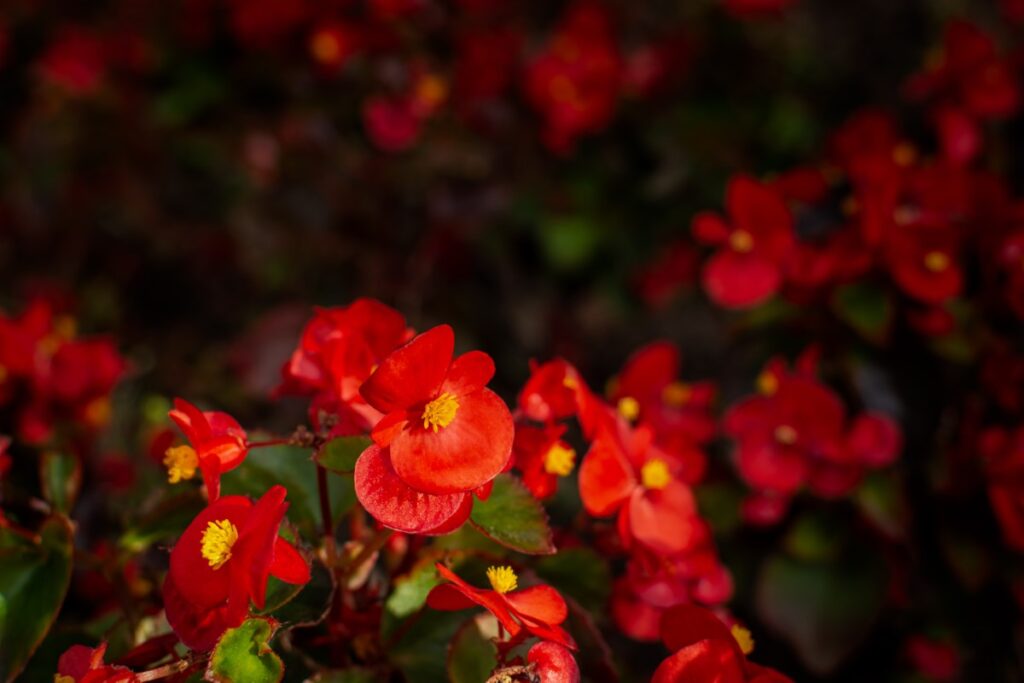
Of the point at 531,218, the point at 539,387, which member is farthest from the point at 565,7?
the point at 539,387

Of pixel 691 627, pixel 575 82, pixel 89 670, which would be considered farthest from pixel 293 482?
pixel 575 82

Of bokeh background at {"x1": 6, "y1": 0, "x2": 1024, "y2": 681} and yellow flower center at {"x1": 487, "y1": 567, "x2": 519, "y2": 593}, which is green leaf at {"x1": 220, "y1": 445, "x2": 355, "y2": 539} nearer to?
yellow flower center at {"x1": 487, "y1": 567, "x2": 519, "y2": 593}

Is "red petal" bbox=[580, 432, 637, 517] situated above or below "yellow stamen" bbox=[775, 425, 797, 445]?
above

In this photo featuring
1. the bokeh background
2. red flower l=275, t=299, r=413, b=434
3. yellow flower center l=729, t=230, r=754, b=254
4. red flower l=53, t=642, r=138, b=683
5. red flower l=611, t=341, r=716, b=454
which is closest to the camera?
red flower l=53, t=642, r=138, b=683

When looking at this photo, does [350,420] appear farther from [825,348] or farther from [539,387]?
[825,348]

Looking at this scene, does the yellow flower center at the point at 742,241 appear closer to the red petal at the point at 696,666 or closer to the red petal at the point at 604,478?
the red petal at the point at 604,478

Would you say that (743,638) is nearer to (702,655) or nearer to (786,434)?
(702,655)

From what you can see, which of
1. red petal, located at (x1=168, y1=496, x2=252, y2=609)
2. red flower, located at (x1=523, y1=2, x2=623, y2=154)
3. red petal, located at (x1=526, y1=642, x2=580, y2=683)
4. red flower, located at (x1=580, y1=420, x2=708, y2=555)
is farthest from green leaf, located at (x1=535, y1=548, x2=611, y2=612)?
red flower, located at (x1=523, y1=2, x2=623, y2=154)

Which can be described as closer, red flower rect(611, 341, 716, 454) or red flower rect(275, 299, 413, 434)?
red flower rect(275, 299, 413, 434)
